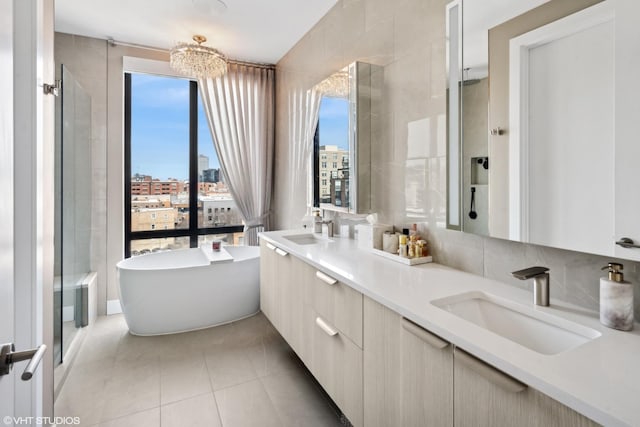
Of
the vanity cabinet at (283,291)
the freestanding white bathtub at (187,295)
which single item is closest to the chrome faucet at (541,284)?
the vanity cabinet at (283,291)

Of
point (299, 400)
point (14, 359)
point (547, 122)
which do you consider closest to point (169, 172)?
point (299, 400)

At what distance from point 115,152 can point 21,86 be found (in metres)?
2.31

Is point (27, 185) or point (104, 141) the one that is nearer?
point (27, 185)

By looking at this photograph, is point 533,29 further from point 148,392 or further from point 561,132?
point 148,392

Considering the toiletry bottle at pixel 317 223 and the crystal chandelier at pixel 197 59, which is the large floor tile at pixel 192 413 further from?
the crystal chandelier at pixel 197 59

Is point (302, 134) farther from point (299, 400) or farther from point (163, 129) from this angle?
point (299, 400)

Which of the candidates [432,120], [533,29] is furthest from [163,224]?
[533,29]

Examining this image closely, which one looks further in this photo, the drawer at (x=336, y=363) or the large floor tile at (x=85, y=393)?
the large floor tile at (x=85, y=393)

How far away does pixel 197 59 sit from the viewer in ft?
9.47

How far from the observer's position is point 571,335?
98cm

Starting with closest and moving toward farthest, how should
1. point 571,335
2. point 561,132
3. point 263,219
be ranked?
point 571,335
point 561,132
point 263,219

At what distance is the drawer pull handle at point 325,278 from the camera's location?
154 cm

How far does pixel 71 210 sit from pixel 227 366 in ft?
5.36

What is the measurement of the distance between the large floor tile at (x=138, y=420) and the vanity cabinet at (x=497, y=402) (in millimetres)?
1604
